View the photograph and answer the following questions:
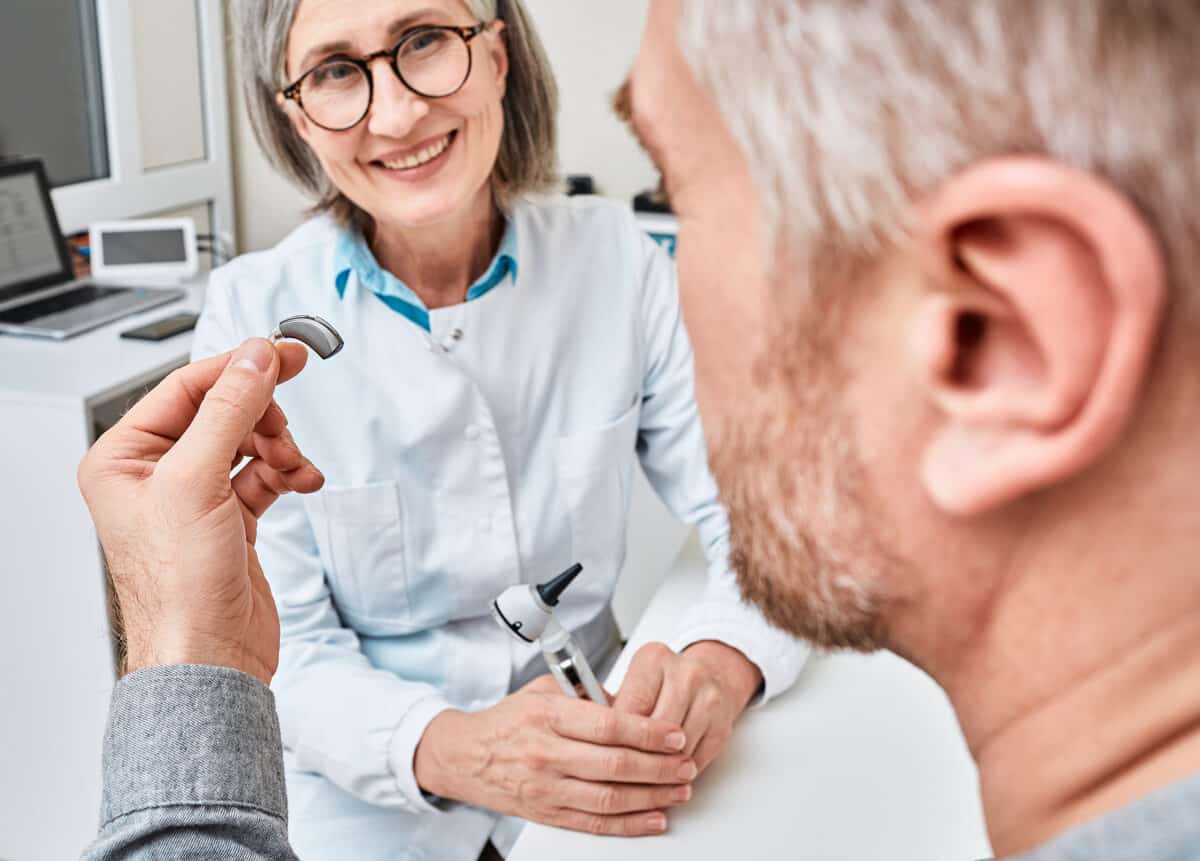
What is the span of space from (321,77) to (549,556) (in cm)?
58

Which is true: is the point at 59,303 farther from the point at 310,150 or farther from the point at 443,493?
the point at 443,493

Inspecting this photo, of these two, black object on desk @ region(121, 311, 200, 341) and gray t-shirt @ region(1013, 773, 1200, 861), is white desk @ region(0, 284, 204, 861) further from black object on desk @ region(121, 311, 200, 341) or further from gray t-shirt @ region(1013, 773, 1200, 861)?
gray t-shirt @ region(1013, 773, 1200, 861)

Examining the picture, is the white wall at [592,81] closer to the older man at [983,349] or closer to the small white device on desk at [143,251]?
the small white device on desk at [143,251]

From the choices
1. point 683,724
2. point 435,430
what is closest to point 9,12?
point 435,430

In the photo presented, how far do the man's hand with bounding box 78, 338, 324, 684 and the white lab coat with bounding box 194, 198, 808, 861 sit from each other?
27cm

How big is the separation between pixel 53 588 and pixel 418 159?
35.4 inches

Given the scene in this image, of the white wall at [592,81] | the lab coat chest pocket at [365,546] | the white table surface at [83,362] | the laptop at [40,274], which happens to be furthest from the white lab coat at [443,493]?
the white wall at [592,81]

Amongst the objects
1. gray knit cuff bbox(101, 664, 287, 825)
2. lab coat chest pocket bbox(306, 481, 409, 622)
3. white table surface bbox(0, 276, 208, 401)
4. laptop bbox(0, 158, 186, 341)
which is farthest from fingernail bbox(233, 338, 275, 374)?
laptop bbox(0, 158, 186, 341)

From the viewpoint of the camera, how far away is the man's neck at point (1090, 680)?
1.33 ft

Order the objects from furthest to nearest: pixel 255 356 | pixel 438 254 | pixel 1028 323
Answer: pixel 438 254
pixel 255 356
pixel 1028 323

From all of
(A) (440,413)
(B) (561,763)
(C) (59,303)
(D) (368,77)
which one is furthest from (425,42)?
(C) (59,303)

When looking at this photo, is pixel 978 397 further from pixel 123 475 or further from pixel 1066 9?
pixel 123 475

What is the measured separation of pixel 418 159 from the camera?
1143 millimetres

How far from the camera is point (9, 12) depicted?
1991mm
